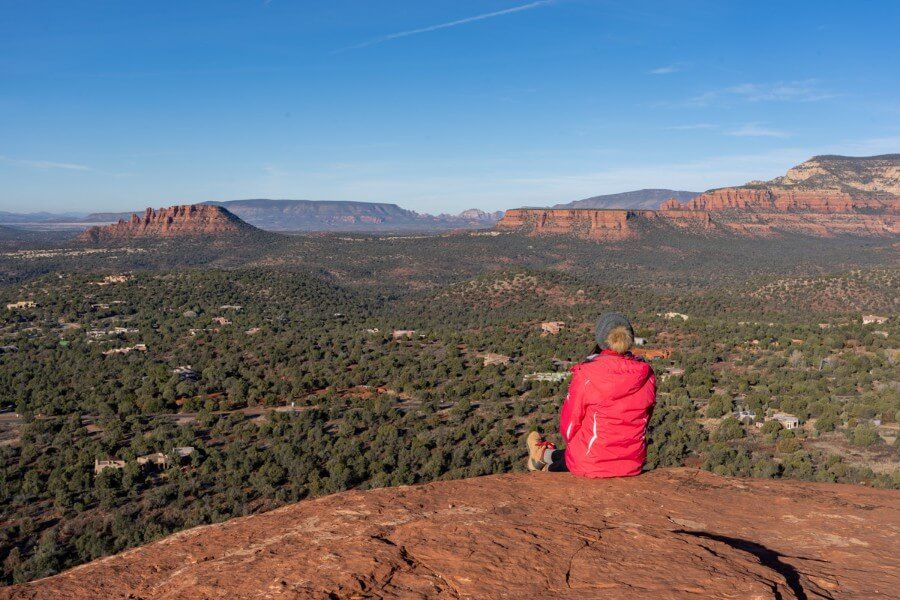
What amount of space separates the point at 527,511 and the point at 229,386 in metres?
34.3

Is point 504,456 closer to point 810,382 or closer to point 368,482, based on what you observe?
point 368,482

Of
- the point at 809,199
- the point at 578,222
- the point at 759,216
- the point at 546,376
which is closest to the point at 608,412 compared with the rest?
the point at 546,376

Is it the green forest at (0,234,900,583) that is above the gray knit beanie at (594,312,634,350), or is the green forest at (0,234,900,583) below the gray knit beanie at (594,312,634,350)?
below

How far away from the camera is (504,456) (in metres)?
23.3

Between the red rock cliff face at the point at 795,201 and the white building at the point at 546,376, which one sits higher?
the red rock cliff face at the point at 795,201

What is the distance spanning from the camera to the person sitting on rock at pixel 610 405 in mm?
6332

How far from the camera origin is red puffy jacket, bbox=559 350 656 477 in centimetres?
635

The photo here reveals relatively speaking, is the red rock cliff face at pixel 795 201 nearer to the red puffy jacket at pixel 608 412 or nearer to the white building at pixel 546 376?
the white building at pixel 546 376

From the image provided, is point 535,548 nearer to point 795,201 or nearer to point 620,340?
point 620,340

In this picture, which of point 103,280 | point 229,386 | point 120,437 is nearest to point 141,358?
point 229,386

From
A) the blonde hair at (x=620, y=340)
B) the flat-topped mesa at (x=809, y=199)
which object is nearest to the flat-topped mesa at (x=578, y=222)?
the flat-topped mesa at (x=809, y=199)

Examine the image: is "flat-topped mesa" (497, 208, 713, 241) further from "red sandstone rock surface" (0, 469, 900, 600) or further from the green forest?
"red sandstone rock surface" (0, 469, 900, 600)

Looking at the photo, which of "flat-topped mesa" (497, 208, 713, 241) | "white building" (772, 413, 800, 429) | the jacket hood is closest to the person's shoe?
the jacket hood

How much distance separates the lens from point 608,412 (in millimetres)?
6484
